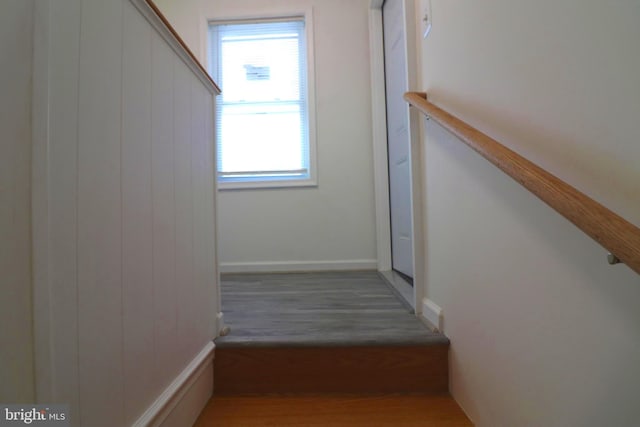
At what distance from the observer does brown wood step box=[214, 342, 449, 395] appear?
1164mm

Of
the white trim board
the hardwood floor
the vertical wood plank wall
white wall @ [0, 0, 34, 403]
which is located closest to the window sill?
the white trim board

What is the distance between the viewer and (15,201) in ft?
1.46

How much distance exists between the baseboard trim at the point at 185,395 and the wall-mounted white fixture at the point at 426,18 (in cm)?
148

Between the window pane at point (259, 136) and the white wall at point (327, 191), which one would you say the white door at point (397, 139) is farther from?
the window pane at point (259, 136)

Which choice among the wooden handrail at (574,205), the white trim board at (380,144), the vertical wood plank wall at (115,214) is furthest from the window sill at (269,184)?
the wooden handrail at (574,205)

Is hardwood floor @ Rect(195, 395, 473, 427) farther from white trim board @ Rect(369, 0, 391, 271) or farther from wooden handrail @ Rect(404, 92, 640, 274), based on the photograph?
white trim board @ Rect(369, 0, 391, 271)

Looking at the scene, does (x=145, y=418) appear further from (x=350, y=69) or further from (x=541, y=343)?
(x=350, y=69)

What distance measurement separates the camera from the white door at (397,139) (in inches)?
76.9

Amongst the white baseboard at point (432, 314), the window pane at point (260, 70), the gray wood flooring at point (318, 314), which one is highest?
the window pane at point (260, 70)

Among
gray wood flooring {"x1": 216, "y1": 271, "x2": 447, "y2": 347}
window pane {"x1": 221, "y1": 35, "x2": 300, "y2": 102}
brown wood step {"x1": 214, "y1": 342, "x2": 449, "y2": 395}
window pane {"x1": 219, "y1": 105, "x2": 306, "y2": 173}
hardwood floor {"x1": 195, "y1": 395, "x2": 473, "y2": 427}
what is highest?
window pane {"x1": 221, "y1": 35, "x2": 300, "y2": 102}

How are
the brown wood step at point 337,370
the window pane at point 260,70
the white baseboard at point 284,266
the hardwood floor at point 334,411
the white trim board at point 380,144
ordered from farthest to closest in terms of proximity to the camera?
the window pane at point 260,70 → the white baseboard at point 284,266 → the white trim board at point 380,144 → the brown wood step at point 337,370 → the hardwood floor at point 334,411

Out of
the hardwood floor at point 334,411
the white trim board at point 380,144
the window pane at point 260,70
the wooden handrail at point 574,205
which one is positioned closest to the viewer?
the wooden handrail at point 574,205

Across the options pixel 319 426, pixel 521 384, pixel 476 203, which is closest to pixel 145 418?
→ pixel 319 426

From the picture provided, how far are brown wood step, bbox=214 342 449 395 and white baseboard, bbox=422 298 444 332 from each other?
0.27 ft
